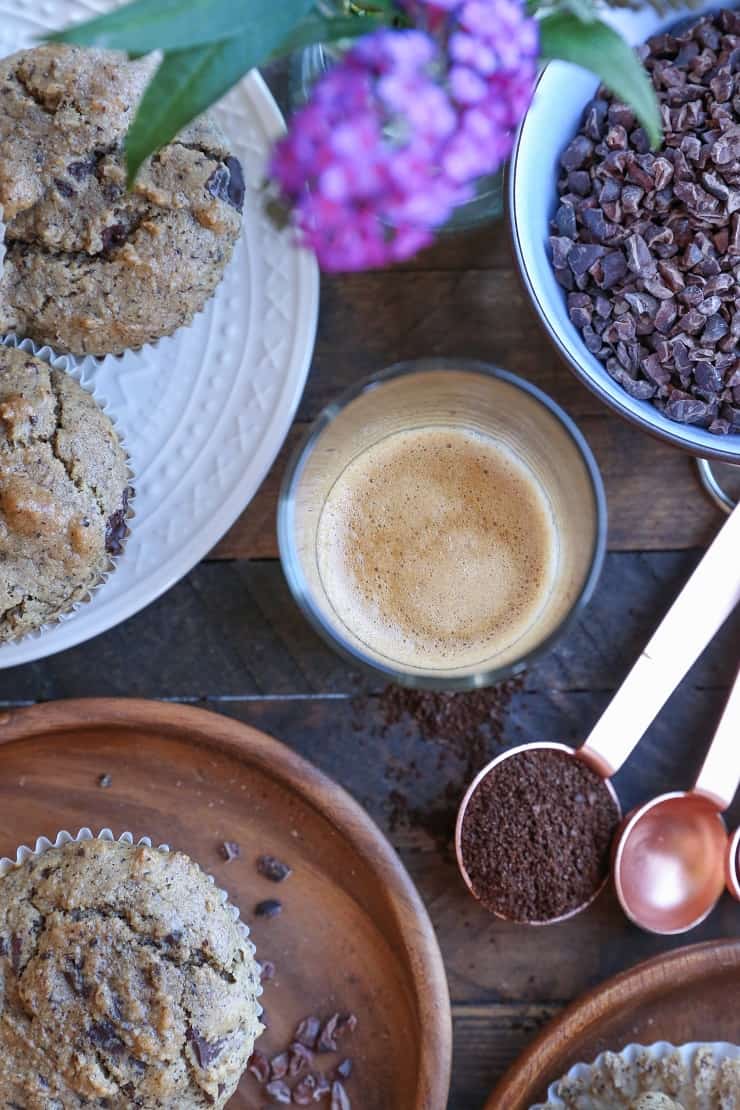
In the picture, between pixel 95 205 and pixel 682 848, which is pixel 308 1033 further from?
pixel 95 205

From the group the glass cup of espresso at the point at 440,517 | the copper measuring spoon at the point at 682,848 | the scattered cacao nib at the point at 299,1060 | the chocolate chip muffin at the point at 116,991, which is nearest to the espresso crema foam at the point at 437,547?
the glass cup of espresso at the point at 440,517

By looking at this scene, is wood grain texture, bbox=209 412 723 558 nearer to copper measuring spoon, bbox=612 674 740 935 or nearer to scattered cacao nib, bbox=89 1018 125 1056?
copper measuring spoon, bbox=612 674 740 935

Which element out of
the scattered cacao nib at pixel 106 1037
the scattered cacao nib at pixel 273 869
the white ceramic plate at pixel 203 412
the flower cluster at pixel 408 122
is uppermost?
the flower cluster at pixel 408 122

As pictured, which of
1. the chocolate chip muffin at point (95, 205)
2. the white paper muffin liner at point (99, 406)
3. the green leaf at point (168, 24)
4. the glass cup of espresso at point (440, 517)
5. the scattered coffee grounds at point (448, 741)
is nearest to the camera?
the green leaf at point (168, 24)

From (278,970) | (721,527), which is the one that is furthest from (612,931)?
(721,527)

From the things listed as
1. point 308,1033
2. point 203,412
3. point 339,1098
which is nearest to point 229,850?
point 308,1033

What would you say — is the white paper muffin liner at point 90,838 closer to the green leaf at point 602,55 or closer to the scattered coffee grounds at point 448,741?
the scattered coffee grounds at point 448,741

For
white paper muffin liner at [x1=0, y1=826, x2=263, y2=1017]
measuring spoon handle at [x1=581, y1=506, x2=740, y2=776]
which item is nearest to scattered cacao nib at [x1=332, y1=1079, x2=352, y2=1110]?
white paper muffin liner at [x1=0, y1=826, x2=263, y2=1017]
